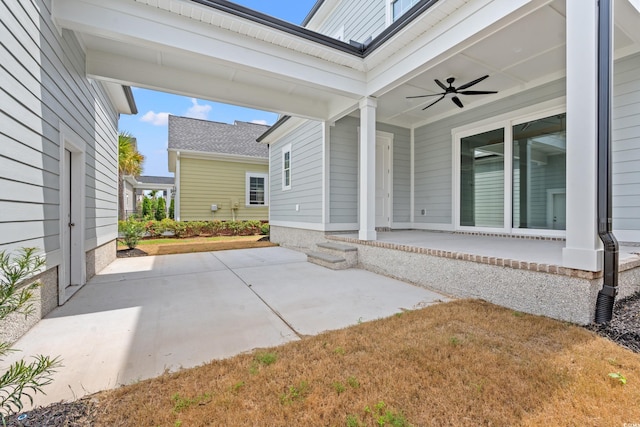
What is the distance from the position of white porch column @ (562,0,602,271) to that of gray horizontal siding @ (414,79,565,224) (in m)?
3.31

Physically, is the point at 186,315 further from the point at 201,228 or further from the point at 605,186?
the point at 201,228

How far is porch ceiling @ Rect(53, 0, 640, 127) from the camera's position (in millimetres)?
3307

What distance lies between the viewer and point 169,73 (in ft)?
15.0

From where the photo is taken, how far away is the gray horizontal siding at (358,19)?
6801mm

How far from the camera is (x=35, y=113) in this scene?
106 inches

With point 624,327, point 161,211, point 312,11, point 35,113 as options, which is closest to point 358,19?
point 312,11

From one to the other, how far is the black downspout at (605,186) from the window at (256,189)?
1191 centimetres

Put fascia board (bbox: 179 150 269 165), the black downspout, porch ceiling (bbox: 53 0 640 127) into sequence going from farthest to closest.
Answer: fascia board (bbox: 179 150 269 165), porch ceiling (bbox: 53 0 640 127), the black downspout

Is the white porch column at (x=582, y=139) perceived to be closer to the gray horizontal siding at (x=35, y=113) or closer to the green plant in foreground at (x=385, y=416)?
the green plant in foreground at (x=385, y=416)

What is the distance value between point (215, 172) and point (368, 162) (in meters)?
9.07

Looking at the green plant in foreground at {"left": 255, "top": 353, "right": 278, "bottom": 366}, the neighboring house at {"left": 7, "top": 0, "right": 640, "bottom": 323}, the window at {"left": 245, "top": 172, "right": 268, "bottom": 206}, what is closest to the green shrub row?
the window at {"left": 245, "top": 172, "right": 268, "bottom": 206}

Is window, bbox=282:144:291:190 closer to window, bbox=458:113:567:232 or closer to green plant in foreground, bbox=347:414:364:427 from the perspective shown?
window, bbox=458:113:567:232

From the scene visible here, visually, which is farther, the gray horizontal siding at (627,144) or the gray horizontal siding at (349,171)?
the gray horizontal siding at (349,171)

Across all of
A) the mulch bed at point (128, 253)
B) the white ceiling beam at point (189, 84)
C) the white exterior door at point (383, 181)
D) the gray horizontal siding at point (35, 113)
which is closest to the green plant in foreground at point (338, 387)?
the gray horizontal siding at point (35, 113)
